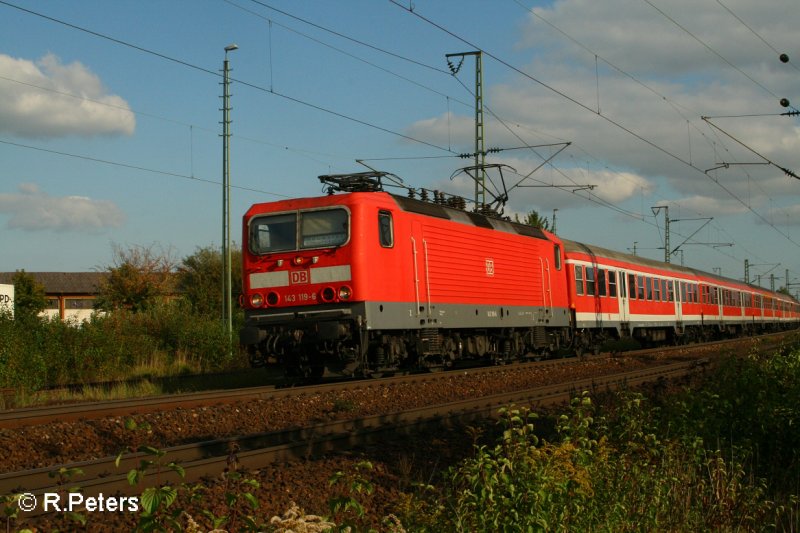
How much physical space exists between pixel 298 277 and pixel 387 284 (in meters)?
1.60

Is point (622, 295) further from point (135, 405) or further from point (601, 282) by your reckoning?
point (135, 405)

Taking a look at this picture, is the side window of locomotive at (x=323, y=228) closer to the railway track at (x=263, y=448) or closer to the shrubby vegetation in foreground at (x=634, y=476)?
the railway track at (x=263, y=448)

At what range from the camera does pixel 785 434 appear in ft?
29.5

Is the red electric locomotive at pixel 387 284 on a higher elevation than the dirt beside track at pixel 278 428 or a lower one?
higher

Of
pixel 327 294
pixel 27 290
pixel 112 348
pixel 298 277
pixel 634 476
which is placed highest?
pixel 27 290

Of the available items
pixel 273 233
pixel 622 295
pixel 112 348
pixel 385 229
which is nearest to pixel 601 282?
pixel 622 295

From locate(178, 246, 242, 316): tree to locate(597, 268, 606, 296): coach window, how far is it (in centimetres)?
1733

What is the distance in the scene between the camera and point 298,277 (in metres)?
15.5

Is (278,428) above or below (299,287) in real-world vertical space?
below

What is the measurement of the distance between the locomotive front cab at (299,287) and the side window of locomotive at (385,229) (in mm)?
753

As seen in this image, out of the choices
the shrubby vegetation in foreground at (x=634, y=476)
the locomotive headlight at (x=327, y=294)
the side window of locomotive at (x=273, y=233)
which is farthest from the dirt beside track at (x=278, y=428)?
the side window of locomotive at (x=273, y=233)

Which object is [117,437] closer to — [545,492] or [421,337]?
[545,492]

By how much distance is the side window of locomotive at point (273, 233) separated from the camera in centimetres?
1579

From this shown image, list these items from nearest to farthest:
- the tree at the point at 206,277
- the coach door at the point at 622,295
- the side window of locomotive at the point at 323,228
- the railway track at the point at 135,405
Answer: the railway track at the point at 135,405 < the side window of locomotive at the point at 323,228 < the coach door at the point at 622,295 < the tree at the point at 206,277
